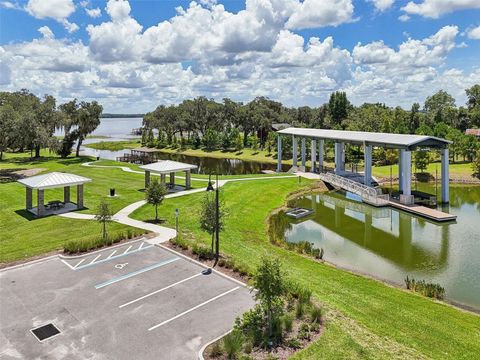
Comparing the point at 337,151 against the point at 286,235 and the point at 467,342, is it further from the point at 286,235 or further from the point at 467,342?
the point at 467,342

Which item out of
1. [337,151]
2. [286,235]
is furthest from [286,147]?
[286,235]

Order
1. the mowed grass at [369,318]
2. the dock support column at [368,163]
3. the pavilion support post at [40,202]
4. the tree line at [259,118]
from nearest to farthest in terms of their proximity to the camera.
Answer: the mowed grass at [369,318] < the pavilion support post at [40,202] < the dock support column at [368,163] < the tree line at [259,118]

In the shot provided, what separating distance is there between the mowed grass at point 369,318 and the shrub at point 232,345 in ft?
5.36

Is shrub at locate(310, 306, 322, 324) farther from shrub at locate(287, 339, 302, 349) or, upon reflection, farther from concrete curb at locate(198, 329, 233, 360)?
concrete curb at locate(198, 329, 233, 360)

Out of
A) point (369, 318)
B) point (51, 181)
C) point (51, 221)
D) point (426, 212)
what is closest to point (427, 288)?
point (369, 318)

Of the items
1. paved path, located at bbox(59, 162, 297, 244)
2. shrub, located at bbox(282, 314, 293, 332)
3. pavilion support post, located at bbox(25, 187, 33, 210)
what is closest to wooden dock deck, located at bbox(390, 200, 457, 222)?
paved path, located at bbox(59, 162, 297, 244)

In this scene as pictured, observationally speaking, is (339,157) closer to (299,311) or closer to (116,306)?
(299,311)

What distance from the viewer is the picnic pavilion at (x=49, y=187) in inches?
1005

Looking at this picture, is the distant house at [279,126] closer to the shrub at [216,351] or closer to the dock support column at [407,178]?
the dock support column at [407,178]

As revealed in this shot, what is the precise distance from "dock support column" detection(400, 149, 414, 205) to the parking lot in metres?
21.9

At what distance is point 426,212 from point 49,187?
1090 inches

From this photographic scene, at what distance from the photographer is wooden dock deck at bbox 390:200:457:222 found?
27.9 meters

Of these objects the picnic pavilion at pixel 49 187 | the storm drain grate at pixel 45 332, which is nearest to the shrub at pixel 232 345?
the storm drain grate at pixel 45 332

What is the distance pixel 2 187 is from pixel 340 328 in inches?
1336
